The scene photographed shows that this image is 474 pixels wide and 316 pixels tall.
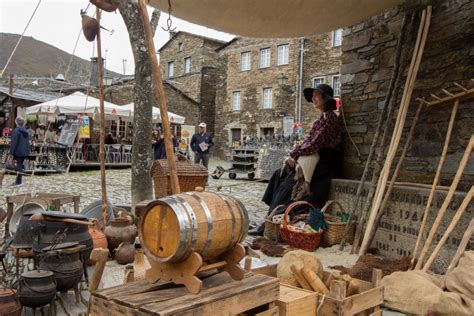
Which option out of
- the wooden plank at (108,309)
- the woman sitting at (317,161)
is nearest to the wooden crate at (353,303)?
the wooden plank at (108,309)

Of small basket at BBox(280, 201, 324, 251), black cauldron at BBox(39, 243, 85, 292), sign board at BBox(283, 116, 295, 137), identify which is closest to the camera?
black cauldron at BBox(39, 243, 85, 292)

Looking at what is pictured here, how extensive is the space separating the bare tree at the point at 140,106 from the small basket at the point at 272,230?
1.77 m

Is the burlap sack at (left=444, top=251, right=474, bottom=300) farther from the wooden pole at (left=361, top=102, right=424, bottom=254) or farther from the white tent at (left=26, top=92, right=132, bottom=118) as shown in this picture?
the white tent at (left=26, top=92, right=132, bottom=118)

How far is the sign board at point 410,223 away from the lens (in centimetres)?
421

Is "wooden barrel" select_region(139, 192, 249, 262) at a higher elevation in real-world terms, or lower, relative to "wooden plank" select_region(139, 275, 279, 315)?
higher

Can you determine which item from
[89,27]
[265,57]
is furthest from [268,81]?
[89,27]

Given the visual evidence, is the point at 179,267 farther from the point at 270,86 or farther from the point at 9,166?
the point at 270,86

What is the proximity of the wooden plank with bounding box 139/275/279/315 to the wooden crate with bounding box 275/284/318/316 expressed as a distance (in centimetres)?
12

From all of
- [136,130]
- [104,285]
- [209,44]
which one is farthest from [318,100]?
[209,44]

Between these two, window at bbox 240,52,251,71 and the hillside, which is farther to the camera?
the hillside

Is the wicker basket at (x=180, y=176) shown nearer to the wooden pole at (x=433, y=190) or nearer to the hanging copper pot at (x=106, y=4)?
the hanging copper pot at (x=106, y=4)

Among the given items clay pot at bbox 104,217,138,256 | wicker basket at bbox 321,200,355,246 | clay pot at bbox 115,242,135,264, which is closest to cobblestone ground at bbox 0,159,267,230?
wicker basket at bbox 321,200,355,246

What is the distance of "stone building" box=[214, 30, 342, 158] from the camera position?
2338 centimetres

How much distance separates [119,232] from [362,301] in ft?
8.54
